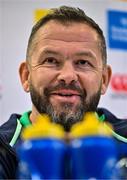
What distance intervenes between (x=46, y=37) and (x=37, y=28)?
0.07 metres

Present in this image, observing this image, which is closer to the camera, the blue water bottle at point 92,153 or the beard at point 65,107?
the blue water bottle at point 92,153

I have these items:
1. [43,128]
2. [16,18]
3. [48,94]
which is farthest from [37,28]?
[16,18]

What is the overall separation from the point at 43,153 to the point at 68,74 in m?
0.43

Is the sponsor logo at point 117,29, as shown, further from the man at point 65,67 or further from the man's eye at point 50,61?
the man's eye at point 50,61

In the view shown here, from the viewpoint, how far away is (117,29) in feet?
6.88

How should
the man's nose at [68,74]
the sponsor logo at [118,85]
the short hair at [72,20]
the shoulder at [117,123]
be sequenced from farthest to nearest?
the sponsor logo at [118,85] < the shoulder at [117,123] < the short hair at [72,20] < the man's nose at [68,74]

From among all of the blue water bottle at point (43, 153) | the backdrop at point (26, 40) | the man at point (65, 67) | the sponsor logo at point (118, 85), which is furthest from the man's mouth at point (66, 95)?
the sponsor logo at point (118, 85)

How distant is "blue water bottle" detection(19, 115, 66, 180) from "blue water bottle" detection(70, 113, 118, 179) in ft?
0.04

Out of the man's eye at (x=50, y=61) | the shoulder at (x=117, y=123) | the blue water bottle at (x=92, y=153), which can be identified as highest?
the man's eye at (x=50, y=61)

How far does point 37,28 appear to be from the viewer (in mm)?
910

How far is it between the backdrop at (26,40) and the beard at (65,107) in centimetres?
105

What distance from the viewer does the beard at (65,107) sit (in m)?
0.75

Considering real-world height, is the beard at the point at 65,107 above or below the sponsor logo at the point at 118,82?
above

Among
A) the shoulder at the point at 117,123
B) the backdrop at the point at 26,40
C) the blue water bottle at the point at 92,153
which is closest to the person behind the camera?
the blue water bottle at the point at 92,153
